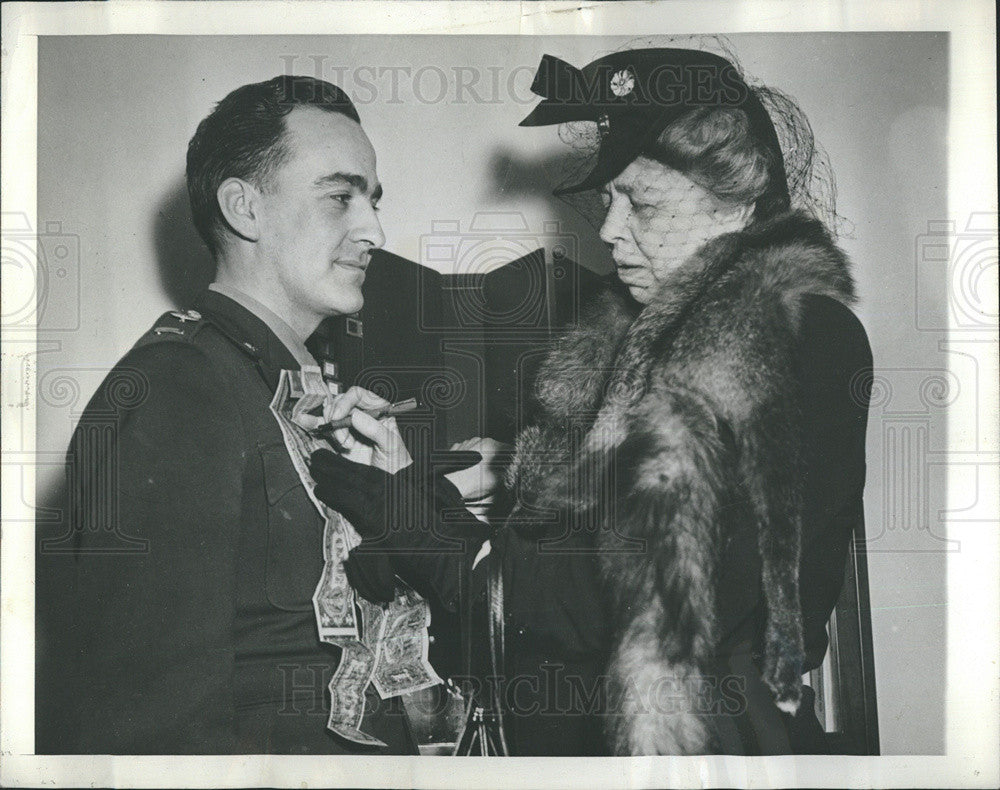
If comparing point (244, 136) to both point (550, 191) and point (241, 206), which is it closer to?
point (241, 206)

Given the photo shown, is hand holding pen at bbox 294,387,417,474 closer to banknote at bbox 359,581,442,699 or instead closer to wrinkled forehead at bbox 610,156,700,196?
banknote at bbox 359,581,442,699

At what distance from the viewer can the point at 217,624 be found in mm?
1699

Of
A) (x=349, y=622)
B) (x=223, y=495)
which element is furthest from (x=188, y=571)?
(x=349, y=622)

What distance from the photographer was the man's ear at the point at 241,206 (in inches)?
68.7

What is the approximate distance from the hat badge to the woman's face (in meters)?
0.15

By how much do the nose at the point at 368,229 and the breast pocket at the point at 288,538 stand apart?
434mm

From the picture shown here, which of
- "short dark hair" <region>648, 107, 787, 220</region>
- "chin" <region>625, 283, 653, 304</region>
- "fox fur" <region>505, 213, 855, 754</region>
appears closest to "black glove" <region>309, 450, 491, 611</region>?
"fox fur" <region>505, 213, 855, 754</region>

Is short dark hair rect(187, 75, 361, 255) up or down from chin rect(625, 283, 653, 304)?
up

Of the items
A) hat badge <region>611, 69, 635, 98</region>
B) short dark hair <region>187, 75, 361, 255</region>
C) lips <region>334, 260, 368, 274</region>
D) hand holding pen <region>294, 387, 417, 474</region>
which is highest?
hat badge <region>611, 69, 635, 98</region>

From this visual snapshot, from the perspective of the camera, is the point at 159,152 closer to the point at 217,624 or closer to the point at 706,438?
the point at 217,624

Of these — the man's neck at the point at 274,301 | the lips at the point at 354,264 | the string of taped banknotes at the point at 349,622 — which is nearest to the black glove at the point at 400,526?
the string of taped banknotes at the point at 349,622

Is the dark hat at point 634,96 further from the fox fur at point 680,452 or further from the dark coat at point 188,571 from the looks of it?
the dark coat at point 188,571

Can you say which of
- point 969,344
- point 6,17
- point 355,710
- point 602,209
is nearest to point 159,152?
point 6,17

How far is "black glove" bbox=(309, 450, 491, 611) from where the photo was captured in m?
1.72
